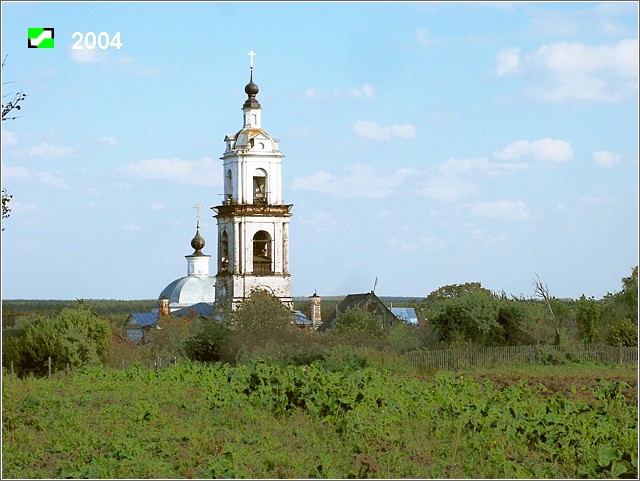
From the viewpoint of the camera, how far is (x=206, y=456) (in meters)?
12.6

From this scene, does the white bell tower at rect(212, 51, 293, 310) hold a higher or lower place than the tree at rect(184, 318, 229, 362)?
higher

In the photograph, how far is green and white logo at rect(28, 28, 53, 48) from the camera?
11164 mm

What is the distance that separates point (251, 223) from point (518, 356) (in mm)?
34053

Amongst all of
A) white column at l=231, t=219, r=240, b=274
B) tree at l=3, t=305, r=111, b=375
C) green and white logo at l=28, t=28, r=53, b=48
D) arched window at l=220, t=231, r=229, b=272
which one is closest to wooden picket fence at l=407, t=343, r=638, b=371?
tree at l=3, t=305, r=111, b=375

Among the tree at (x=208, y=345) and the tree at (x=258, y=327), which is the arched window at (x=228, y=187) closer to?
the tree at (x=258, y=327)

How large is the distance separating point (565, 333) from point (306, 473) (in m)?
27.7

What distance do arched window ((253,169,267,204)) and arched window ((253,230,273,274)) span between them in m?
1.98

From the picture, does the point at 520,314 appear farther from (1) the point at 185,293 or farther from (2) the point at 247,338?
(1) the point at 185,293

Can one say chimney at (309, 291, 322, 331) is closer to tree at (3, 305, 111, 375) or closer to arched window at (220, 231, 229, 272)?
arched window at (220, 231, 229, 272)

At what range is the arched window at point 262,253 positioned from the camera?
217 ft

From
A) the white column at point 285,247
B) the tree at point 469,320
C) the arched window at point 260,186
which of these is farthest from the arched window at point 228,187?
the tree at point 469,320

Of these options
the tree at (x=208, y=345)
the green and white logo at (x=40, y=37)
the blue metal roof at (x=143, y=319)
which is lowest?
the tree at (x=208, y=345)

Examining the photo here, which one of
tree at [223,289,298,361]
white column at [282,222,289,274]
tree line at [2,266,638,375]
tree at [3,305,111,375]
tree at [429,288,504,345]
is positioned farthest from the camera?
white column at [282,222,289,274]

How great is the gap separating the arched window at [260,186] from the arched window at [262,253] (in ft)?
6.51
